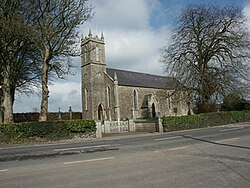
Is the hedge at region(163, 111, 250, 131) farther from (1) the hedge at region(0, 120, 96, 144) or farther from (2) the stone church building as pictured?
(2) the stone church building

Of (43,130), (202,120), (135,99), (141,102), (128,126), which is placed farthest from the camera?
(141,102)

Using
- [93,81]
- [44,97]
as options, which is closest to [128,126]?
[44,97]

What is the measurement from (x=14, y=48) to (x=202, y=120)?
22.2 meters

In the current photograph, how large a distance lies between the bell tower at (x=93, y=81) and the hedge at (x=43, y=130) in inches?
881

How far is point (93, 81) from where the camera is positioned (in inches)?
1758

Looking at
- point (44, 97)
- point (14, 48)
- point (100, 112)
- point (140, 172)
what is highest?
point (14, 48)

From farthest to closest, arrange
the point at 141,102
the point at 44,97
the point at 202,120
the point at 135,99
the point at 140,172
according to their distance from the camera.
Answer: the point at 141,102
the point at 135,99
the point at 202,120
the point at 44,97
the point at 140,172

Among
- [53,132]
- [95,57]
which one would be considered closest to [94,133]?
[53,132]

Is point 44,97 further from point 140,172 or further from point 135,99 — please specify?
point 135,99

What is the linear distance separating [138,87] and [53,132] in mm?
30305

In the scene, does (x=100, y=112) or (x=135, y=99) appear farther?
(x=135, y=99)

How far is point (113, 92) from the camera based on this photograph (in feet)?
143

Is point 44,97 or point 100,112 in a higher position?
point 44,97

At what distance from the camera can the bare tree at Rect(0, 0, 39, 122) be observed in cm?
1842
